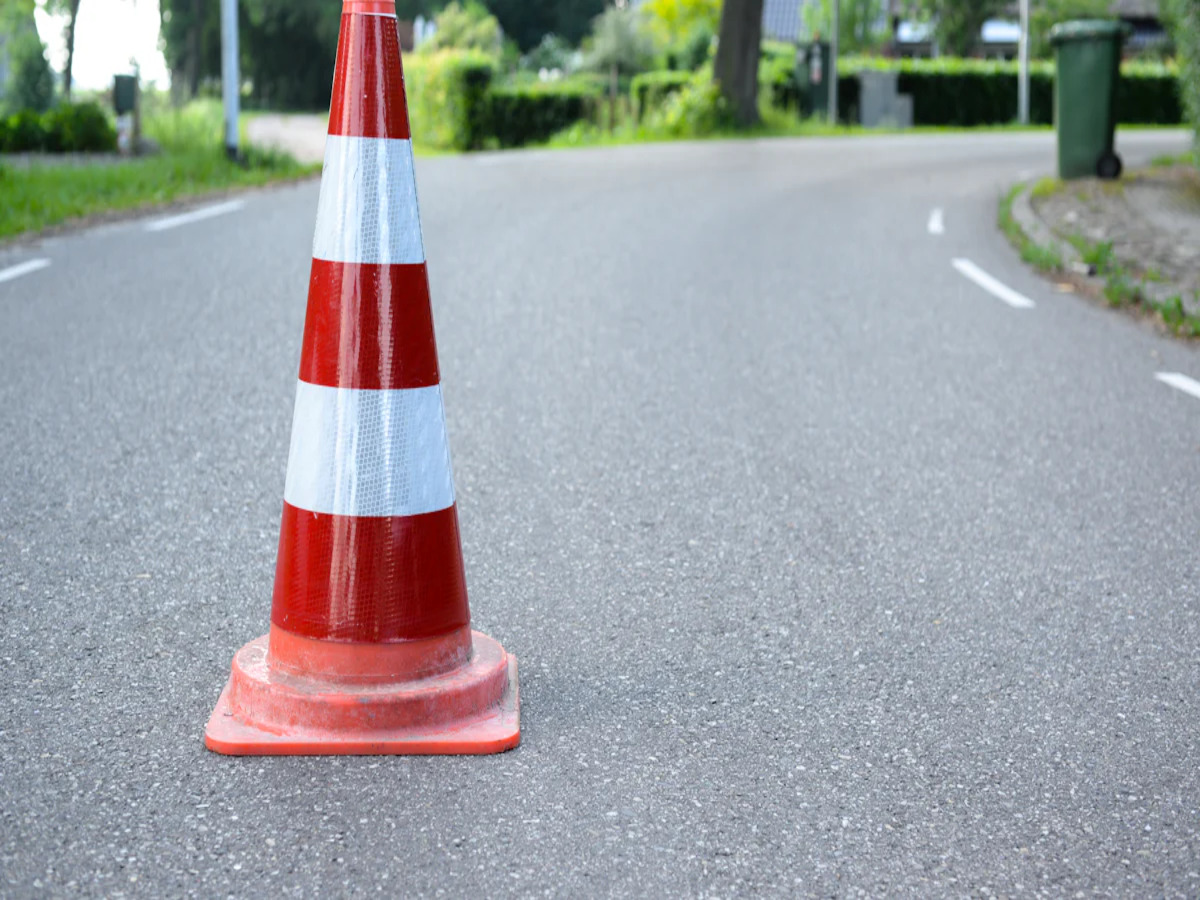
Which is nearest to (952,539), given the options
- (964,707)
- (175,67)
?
(964,707)

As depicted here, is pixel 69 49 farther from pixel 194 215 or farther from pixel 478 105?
pixel 194 215

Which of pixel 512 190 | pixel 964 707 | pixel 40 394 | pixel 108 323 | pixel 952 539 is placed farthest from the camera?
pixel 512 190

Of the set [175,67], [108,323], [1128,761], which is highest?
[175,67]

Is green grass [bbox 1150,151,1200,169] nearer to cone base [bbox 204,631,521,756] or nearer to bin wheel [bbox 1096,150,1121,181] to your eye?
bin wheel [bbox 1096,150,1121,181]

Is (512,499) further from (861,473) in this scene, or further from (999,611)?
(999,611)

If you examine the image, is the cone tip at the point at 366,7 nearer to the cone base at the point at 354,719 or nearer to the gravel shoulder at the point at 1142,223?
the cone base at the point at 354,719

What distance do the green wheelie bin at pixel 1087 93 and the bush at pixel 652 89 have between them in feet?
57.9

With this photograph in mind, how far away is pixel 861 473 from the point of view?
15.6 feet

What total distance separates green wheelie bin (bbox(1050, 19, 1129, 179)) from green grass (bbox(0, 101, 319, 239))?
757 cm

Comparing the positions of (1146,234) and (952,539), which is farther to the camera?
(1146,234)

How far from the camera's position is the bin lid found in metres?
12.8

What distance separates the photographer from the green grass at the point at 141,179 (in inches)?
427

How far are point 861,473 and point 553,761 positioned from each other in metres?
2.35

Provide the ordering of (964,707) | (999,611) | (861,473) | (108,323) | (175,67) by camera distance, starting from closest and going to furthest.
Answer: (964,707) → (999,611) → (861,473) → (108,323) → (175,67)
